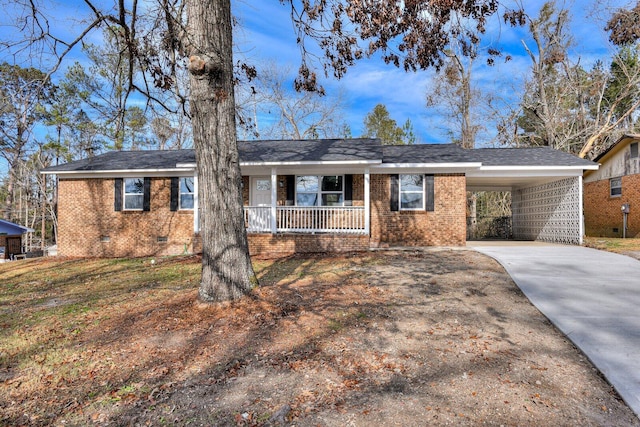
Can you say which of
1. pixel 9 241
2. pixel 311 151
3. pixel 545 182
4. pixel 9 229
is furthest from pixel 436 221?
pixel 9 229

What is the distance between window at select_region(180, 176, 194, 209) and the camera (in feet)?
42.2

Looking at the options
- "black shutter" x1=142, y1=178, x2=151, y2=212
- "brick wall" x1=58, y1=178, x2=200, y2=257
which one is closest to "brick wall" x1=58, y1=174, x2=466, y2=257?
"brick wall" x1=58, y1=178, x2=200, y2=257

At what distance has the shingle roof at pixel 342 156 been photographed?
38.2ft

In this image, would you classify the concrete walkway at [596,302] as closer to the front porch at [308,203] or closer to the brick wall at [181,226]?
the brick wall at [181,226]

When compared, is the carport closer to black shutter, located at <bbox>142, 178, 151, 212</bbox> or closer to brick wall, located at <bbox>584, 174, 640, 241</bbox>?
brick wall, located at <bbox>584, 174, 640, 241</bbox>

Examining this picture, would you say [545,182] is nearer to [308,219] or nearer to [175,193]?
[308,219]

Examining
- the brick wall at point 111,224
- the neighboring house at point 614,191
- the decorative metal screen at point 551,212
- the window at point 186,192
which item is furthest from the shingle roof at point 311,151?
the neighboring house at point 614,191

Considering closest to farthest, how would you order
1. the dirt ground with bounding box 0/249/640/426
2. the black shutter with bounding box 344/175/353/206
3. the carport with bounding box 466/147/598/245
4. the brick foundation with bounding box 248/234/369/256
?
the dirt ground with bounding box 0/249/640/426, the brick foundation with bounding box 248/234/369/256, the carport with bounding box 466/147/598/245, the black shutter with bounding box 344/175/353/206

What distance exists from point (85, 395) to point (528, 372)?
3938 millimetres

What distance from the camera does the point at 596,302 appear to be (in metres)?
5.06

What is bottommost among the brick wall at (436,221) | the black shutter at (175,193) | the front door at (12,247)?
the front door at (12,247)

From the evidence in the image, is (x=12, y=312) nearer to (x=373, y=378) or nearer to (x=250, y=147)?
(x=373, y=378)

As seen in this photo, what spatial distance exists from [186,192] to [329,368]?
36.2 feet

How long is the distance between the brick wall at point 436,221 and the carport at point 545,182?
118cm
